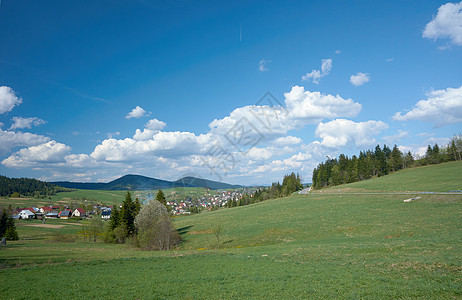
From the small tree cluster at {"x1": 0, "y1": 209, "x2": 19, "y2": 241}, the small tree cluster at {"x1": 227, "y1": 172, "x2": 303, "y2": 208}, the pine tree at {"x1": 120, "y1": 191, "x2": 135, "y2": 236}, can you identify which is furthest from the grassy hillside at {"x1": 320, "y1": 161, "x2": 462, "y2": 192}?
the small tree cluster at {"x1": 0, "y1": 209, "x2": 19, "y2": 241}

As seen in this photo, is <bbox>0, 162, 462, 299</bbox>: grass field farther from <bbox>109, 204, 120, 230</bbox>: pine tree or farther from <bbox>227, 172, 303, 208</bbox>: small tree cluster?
<bbox>227, 172, 303, 208</bbox>: small tree cluster

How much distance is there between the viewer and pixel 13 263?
20859 mm

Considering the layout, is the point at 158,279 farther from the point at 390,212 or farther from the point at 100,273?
the point at 390,212

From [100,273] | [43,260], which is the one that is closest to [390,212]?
[100,273]

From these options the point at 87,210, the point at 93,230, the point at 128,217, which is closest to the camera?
the point at 128,217

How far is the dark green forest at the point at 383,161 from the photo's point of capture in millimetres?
104562

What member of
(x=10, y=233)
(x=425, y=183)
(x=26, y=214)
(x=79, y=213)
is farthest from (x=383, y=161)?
(x=26, y=214)

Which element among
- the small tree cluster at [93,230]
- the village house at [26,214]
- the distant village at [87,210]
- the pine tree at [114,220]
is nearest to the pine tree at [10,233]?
the small tree cluster at [93,230]

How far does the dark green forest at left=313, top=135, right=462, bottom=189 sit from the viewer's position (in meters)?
105

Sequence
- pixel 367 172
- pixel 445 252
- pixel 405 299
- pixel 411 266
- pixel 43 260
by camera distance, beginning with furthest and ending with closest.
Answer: pixel 367 172 < pixel 43 260 < pixel 445 252 < pixel 411 266 < pixel 405 299

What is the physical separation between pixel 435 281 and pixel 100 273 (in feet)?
69.4

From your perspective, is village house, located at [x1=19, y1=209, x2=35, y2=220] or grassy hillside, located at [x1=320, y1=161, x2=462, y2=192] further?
village house, located at [x1=19, y1=209, x2=35, y2=220]

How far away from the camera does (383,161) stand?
109 m

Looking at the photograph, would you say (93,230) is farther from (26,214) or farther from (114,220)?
(26,214)
